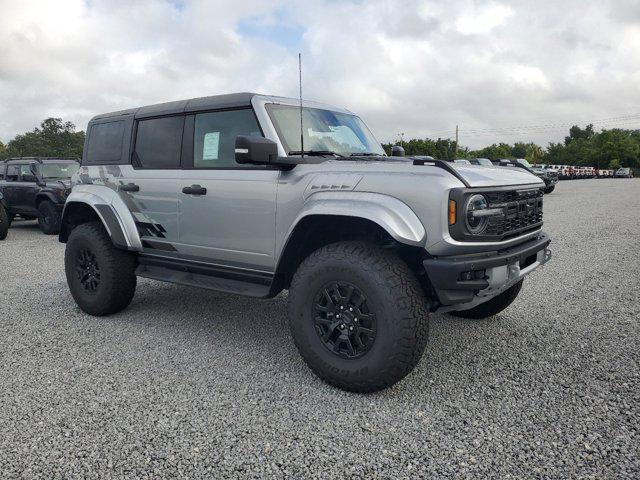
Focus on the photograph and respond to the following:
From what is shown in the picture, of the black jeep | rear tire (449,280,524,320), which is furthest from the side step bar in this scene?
the black jeep

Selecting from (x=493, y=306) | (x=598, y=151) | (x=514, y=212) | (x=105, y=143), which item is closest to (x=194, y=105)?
(x=105, y=143)

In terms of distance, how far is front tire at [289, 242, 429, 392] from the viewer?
9.55ft

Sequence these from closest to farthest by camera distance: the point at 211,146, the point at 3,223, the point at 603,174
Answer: the point at 211,146, the point at 3,223, the point at 603,174

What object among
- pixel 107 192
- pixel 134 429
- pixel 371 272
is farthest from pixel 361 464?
pixel 107 192

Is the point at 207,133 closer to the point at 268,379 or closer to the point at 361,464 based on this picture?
the point at 268,379

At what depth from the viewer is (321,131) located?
398 cm

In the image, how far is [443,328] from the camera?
4.33m

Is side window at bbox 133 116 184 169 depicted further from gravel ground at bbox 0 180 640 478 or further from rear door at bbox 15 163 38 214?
rear door at bbox 15 163 38 214

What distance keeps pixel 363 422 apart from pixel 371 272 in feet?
2.74

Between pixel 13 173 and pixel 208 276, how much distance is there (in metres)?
10.8

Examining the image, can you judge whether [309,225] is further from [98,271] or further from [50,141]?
[50,141]

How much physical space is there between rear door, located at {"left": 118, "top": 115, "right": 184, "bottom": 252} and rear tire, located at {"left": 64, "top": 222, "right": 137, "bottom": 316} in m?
0.35

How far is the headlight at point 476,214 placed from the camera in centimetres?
291

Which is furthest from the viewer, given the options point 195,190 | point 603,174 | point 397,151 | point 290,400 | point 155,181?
point 603,174
